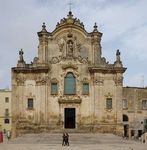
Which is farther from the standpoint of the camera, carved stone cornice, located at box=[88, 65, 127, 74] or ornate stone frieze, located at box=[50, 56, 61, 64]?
ornate stone frieze, located at box=[50, 56, 61, 64]

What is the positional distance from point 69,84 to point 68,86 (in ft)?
0.77

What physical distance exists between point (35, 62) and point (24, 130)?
712cm

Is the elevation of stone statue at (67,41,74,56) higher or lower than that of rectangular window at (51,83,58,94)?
higher

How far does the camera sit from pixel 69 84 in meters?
52.8

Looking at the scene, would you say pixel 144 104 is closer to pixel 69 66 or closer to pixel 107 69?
pixel 107 69

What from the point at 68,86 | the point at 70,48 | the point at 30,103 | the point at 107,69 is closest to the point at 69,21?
the point at 70,48

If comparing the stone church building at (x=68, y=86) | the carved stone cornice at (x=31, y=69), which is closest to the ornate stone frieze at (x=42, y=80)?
the stone church building at (x=68, y=86)

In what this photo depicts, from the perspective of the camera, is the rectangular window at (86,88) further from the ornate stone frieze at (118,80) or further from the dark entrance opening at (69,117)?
the ornate stone frieze at (118,80)

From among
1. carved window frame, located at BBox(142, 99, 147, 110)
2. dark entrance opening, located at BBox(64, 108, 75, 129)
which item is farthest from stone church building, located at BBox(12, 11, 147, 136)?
carved window frame, located at BBox(142, 99, 147, 110)

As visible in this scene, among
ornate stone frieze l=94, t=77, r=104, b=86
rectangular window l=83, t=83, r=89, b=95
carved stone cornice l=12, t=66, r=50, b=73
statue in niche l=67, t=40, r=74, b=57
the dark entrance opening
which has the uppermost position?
statue in niche l=67, t=40, r=74, b=57

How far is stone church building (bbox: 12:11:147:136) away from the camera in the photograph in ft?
171

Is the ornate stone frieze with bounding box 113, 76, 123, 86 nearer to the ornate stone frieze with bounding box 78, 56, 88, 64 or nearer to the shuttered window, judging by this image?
the ornate stone frieze with bounding box 78, 56, 88, 64

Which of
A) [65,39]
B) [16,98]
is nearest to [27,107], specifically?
[16,98]

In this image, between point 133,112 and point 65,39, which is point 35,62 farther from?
point 133,112
